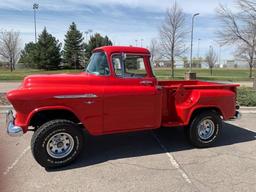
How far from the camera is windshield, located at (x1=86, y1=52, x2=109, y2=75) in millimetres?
5477

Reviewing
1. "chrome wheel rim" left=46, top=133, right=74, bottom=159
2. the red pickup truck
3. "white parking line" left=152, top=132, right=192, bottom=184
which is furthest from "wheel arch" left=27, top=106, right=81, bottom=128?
"white parking line" left=152, top=132, right=192, bottom=184

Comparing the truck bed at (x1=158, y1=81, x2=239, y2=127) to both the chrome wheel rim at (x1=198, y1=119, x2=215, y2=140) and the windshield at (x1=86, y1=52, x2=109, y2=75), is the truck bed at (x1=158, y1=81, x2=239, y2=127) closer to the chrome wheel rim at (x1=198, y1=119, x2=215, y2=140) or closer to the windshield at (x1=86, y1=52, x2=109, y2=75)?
the chrome wheel rim at (x1=198, y1=119, x2=215, y2=140)

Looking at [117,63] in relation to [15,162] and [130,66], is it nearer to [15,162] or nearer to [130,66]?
[130,66]

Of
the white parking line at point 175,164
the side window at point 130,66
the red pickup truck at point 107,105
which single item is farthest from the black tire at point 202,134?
the side window at point 130,66

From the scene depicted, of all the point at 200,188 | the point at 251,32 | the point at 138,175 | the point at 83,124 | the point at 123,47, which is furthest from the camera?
the point at 251,32

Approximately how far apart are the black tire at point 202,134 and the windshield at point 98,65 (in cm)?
216

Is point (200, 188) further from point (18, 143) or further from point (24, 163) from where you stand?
point (18, 143)

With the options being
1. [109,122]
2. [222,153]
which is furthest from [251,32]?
[109,122]

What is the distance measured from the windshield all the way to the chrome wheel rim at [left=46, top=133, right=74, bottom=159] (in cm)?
135

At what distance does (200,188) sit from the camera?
4.21 meters

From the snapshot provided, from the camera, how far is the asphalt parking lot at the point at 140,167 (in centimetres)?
430

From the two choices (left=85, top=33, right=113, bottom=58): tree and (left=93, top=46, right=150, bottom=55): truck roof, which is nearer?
(left=93, top=46, right=150, bottom=55): truck roof

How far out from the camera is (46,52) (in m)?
55.0

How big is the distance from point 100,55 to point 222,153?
311 centimetres
